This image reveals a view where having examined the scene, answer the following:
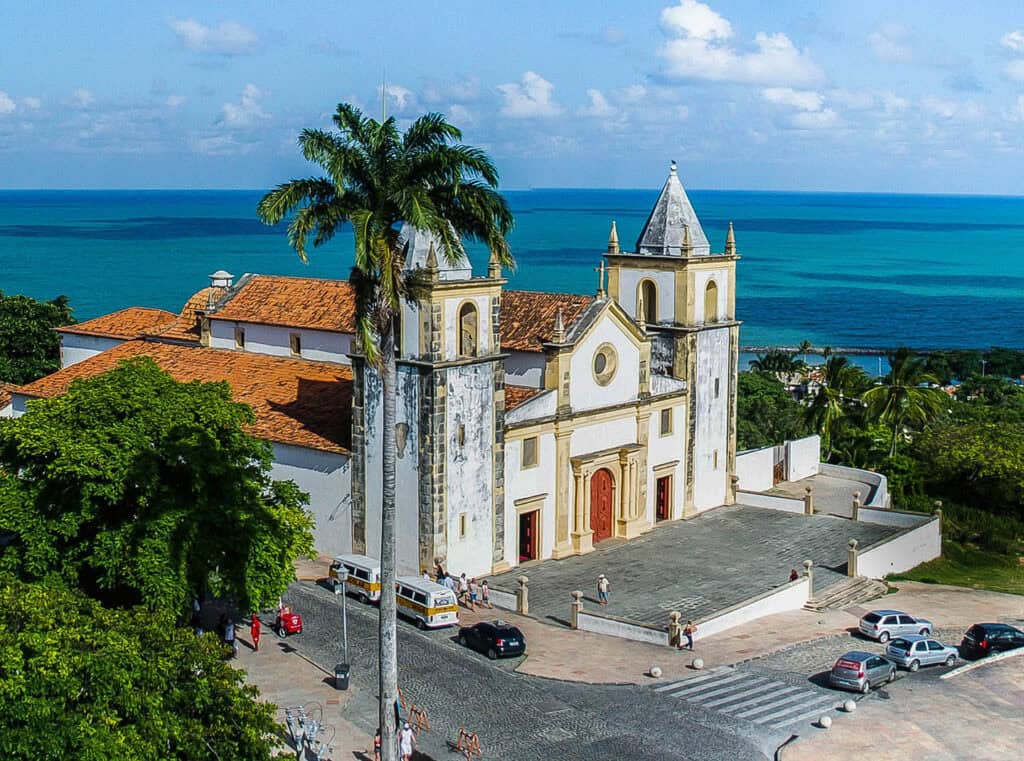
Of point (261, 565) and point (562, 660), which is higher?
point (261, 565)

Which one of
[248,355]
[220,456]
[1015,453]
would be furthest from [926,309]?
[220,456]

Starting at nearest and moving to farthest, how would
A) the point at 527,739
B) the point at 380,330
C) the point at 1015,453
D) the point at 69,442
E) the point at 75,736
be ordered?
the point at 75,736 → the point at 380,330 → the point at 527,739 → the point at 69,442 → the point at 1015,453

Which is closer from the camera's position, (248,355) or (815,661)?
(815,661)

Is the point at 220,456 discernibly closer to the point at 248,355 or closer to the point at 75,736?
the point at 75,736

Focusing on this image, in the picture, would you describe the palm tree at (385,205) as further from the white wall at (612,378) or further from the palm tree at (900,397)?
the palm tree at (900,397)

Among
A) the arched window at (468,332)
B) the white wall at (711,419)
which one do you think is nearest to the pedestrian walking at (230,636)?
the arched window at (468,332)

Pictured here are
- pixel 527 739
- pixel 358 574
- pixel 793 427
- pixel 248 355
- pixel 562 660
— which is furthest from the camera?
pixel 793 427

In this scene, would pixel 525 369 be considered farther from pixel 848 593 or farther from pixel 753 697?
pixel 753 697

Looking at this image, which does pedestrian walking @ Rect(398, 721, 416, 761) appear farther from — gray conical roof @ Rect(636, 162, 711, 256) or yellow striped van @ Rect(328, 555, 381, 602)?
gray conical roof @ Rect(636, 162, 711, 256)
